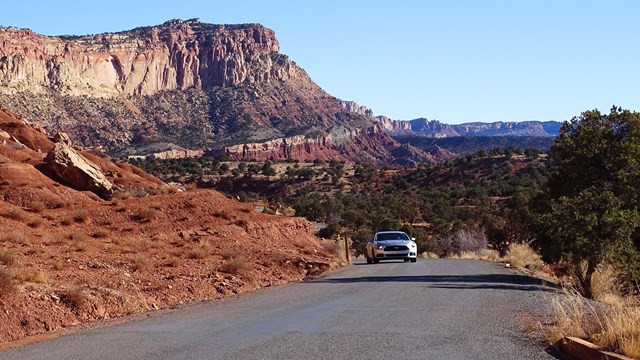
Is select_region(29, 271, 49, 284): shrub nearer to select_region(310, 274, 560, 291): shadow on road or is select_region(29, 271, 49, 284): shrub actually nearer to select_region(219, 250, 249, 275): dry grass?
select_region(219, 250, 249, 275): dry grass

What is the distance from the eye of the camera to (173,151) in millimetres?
128250

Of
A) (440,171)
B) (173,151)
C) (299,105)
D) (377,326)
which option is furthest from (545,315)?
(299,105)

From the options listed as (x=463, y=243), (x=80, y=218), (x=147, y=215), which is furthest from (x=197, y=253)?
(x=463, y=243)

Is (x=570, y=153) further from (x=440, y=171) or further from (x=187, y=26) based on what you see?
(x=187, y=26)

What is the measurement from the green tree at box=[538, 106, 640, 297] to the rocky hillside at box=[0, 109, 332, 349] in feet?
30.5

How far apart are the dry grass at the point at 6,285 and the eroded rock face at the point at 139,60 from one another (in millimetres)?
123808

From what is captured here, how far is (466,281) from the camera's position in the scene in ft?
78.5

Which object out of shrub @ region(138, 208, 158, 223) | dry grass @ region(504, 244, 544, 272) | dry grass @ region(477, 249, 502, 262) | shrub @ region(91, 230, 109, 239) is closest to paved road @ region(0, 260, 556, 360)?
shrub @ region(91, 230, 109, 239)

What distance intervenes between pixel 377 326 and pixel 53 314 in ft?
21.8

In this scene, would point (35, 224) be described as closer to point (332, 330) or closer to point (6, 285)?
point (6, 285)

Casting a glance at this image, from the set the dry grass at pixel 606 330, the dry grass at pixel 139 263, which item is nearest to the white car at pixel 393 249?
the dry grass at pixel 139 263

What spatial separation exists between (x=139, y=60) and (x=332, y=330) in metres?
171

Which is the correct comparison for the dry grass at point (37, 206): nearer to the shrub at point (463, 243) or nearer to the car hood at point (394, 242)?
the car hood at point (394, 242)

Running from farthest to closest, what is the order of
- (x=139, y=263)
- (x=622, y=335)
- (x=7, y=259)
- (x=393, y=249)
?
(x=393, y=249) → (x=139, y=263) → (x=7, y=259) → (x=622, y=335)
